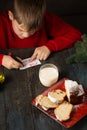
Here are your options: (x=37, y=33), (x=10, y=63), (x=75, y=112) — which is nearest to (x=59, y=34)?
(x=37, y=33)

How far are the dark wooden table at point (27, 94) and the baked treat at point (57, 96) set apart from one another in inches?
3.2

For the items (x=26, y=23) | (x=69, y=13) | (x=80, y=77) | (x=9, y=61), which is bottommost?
(x=69, y=13)

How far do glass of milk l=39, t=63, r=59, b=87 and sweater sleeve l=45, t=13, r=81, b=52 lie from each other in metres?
0.21

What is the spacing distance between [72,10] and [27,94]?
1417 mm

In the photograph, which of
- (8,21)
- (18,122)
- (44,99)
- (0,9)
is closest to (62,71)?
(44,99)

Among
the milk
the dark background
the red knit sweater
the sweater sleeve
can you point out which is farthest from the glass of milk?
the dark background

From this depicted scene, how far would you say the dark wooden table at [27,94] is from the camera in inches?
49.5

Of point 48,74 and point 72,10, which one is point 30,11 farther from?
point 72,10

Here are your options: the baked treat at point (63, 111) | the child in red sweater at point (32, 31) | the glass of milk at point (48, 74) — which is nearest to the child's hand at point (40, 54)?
the child in red sweater at point (32, 31)

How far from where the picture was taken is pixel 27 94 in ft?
4.63

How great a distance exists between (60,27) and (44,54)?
351 millimetres

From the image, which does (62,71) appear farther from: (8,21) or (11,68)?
(8,21)

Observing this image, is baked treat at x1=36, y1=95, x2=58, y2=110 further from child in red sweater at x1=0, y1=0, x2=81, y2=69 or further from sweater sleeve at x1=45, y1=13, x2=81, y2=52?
sweater sleeve at x1=45, y1=13, x2=81, y2=52

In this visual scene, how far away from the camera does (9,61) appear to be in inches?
61.9
